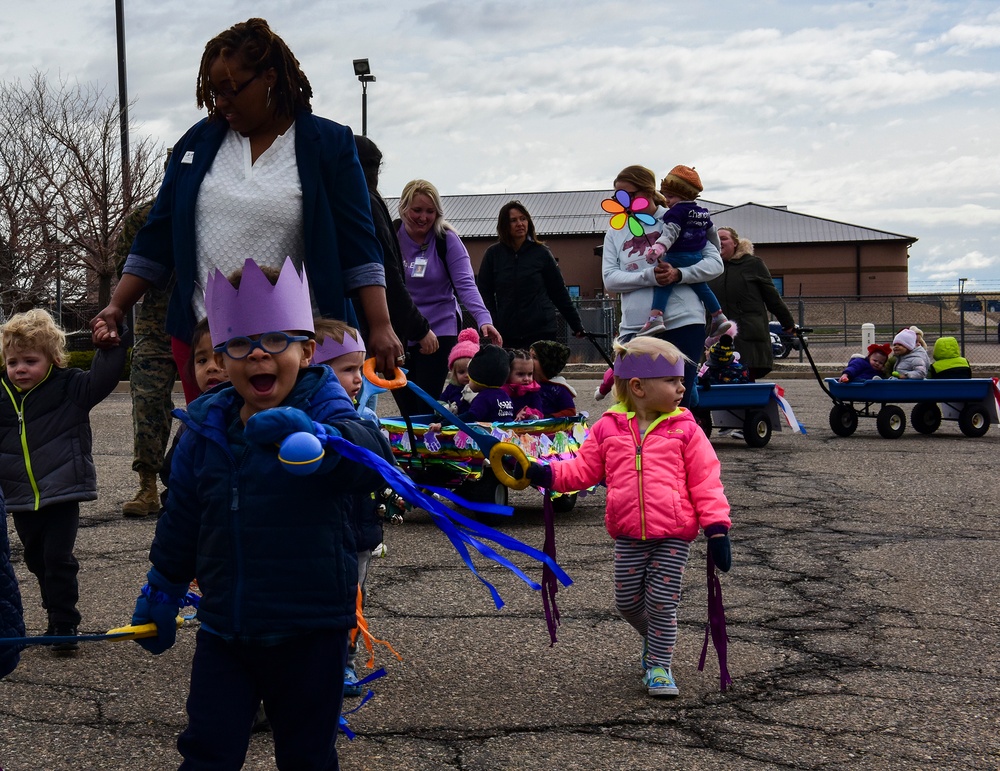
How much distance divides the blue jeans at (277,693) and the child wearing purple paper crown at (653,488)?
142 cm

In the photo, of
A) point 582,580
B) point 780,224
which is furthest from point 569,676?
point 780,224

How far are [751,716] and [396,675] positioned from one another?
114cm

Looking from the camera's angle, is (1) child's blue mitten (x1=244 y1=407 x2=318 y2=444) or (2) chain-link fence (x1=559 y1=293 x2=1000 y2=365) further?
(2) chain-link fence (x1=559 y1=293 x2=1000 y2=365)

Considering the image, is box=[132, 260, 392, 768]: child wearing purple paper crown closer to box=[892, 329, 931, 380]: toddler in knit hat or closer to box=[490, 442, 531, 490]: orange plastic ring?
box=[490, 442, 531, 490]: orange plastic ring

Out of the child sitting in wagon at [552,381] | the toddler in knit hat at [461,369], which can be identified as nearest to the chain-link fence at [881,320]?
the toddler in knit hat at [461,369]

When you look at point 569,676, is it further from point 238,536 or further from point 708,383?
point 708,383

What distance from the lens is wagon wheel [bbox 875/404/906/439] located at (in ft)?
40.2

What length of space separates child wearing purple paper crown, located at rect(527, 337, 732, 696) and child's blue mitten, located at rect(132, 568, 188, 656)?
1.51 metres

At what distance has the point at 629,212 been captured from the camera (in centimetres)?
724

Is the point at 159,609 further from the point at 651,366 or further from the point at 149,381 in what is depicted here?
the point at 149,381

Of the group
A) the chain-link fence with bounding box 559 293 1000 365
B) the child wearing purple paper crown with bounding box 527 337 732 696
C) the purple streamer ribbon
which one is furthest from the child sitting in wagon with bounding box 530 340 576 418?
the chain-link fence with bounding box 559 293 1000 365

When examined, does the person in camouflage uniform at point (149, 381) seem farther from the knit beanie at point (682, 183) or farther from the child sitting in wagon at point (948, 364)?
the child sitting in wagon at point (948, 364)

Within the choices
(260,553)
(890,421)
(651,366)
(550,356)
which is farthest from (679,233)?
(890,421)

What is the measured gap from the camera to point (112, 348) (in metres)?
4.41
